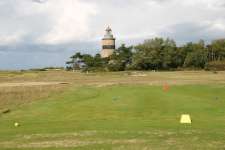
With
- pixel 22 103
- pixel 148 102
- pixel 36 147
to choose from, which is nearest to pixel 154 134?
pixel 36 147

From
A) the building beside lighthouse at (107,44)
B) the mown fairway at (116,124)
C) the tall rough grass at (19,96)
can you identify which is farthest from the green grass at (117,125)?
the building beside lighthouse at (107,44)

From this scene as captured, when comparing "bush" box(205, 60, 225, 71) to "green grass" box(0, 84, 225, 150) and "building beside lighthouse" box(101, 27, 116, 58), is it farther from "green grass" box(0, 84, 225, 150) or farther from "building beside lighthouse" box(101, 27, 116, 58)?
"green grass" box(0, 84, 225, 150)

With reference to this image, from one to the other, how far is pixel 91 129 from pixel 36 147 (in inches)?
178

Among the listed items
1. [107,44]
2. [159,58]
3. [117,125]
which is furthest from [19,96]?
[107,44]

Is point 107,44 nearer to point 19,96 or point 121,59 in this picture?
point 121,59

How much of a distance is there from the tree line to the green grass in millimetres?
94828

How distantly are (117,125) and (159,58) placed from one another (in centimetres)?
11197

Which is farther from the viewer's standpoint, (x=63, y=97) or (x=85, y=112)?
(x=63, y=97)

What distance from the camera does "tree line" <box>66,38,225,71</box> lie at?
436ft

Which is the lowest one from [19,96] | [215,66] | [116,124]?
[19,96]

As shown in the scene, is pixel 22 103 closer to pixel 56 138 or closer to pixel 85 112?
pixel 85 112

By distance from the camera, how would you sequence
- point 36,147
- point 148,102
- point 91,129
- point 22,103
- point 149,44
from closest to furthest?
point 36,147
point 91,129
point 148,102
point 22,103
point 149,44

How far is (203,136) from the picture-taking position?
18.3 metres

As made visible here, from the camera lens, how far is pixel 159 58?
13338 centimetres
